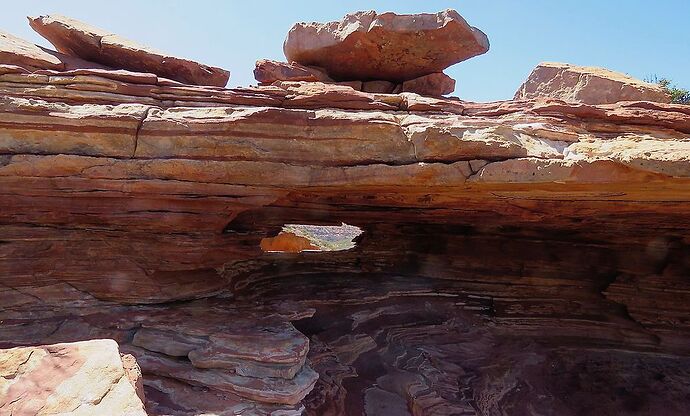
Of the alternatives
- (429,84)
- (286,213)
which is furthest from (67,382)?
(429,84)

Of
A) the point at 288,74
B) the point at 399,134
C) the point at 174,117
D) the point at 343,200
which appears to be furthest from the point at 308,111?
the point at 288,74

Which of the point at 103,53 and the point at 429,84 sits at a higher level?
the point at 429,84

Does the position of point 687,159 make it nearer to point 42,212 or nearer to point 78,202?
point 78,202

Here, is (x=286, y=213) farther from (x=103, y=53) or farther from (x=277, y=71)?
(x=103, y=53)

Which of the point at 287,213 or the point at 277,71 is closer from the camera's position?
the point at 287,213

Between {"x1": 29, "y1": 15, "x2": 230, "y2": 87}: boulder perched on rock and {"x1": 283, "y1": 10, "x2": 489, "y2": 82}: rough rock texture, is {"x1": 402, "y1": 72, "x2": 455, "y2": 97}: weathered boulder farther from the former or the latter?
{"x1": 29, "y1": 15, "x2": 230, "y2": 87}: boulder perched on rock

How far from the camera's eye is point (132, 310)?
24.1 ft

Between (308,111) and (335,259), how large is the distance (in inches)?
200

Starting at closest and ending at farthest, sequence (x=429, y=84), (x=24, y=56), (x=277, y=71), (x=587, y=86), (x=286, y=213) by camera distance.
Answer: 1. (x=24, y=56)
2. (x=587, y=86)
3. (x=286, y=213)
4. (x=277, y=71)
5. (x=429, y=84)

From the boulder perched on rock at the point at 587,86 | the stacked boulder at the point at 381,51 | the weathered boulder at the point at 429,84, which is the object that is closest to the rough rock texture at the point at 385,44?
the stacked boulder at the point at 381,51

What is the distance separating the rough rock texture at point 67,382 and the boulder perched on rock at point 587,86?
8.54 metres

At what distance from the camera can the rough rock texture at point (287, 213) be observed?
6324mm

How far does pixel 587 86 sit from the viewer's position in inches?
375

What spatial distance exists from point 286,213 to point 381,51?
4050mm
